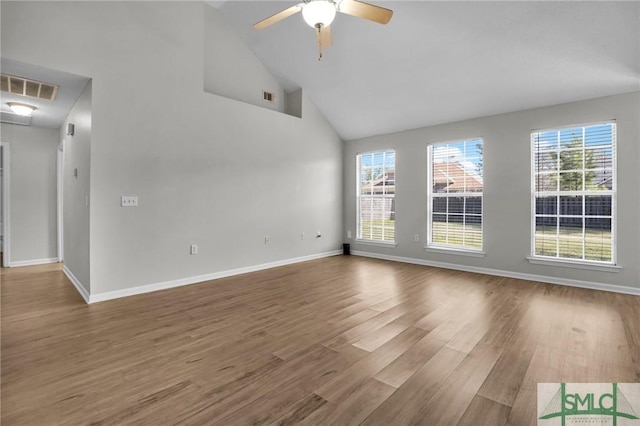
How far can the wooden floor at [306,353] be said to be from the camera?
1.64 metres

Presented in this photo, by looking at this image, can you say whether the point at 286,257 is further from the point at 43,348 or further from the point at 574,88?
the point at 574,88

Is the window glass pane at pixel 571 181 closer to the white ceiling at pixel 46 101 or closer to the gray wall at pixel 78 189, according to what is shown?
the gray wall at pixel 78 189

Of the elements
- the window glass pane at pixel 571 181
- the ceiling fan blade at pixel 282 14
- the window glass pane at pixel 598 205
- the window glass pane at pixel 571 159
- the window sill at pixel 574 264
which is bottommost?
the window sill at pixel 574 264

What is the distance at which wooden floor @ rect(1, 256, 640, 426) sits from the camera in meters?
1.64

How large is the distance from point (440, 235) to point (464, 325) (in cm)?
293

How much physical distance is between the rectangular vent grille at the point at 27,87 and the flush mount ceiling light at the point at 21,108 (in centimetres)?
43

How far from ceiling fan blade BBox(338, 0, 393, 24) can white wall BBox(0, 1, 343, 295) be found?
2609mm

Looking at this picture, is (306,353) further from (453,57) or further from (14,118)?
(14,118)

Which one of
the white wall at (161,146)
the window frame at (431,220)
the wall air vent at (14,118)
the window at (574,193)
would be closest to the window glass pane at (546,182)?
the window at (574,193)

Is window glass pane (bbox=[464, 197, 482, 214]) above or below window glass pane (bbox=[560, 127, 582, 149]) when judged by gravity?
below

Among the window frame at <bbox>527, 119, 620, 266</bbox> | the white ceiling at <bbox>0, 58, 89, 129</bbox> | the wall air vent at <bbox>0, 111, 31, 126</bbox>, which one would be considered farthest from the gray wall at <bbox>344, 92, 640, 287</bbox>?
the wall air vent at <bbox>0, 111, 31, 126</bbox>

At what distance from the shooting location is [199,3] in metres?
4.27

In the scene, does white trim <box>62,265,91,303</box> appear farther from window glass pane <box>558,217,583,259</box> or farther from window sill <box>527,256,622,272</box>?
window glass pane <box>558,217,583,259</box>

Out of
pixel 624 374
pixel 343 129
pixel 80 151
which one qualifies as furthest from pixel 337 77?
pixel 624 374
